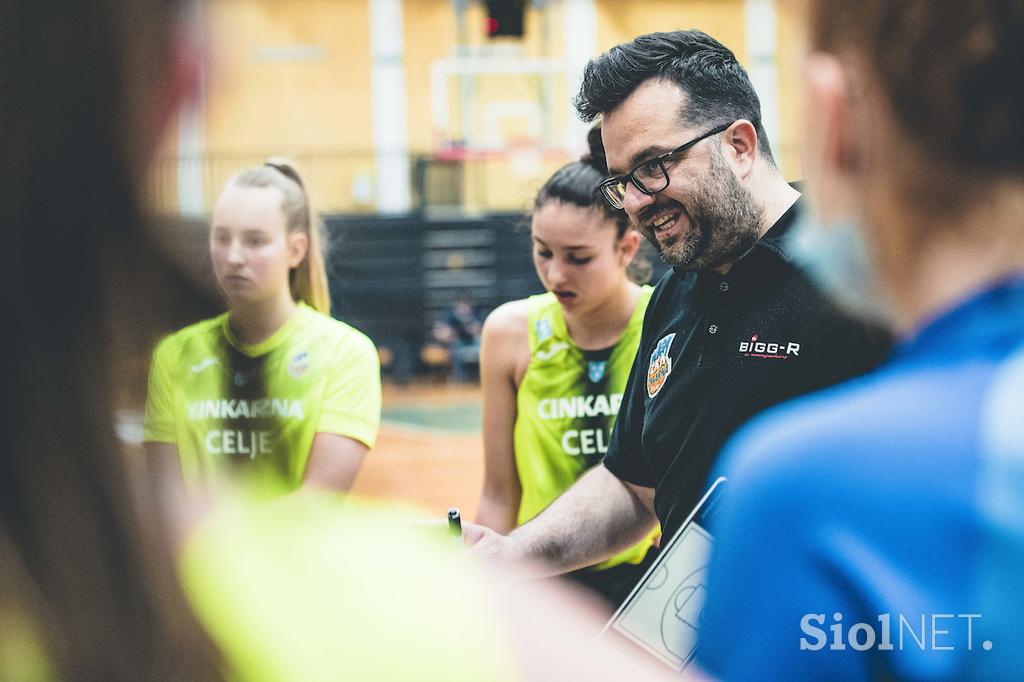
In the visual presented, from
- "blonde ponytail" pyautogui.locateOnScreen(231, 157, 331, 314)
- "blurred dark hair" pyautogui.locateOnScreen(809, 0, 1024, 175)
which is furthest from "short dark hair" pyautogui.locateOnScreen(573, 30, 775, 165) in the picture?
"blurred dark hair" pyautogui.locateOnScreen(809, 0, 1024, 175)

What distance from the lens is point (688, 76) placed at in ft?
7.32

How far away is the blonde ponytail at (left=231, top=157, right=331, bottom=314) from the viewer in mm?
3004

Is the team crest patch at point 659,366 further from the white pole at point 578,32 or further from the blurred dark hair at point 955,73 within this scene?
the white pole at point 578,32

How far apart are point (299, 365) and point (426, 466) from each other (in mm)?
7106

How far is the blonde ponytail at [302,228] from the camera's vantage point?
300 centimetres

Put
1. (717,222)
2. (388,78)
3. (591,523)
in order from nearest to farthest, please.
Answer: (717,222), (591,523), (388,78)

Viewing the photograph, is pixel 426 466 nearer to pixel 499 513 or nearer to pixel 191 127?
pixel 499 513

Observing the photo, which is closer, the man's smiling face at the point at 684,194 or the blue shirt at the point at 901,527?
the blue shirt at the point at 901,527

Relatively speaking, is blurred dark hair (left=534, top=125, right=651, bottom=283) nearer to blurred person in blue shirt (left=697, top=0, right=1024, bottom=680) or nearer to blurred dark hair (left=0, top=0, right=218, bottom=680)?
blurred person in blue shirt (left=697, top=0, right=1024, bottom=680)

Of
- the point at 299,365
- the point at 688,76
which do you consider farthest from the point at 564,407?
the point at 688,76

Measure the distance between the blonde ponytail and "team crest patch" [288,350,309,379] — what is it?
0.24 metres

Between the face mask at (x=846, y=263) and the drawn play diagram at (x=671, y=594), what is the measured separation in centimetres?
104

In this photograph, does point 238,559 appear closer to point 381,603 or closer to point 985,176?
point 381,603

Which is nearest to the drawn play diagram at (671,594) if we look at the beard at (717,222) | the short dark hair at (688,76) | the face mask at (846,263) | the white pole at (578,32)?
the beard at (717,222)
